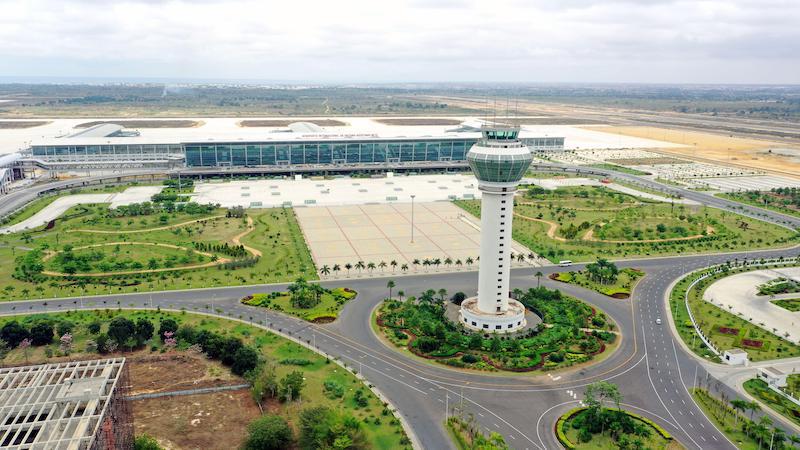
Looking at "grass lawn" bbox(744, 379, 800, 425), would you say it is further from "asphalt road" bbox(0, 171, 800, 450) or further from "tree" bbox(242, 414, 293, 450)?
"tree" bbox(242, 414, 293, 450)

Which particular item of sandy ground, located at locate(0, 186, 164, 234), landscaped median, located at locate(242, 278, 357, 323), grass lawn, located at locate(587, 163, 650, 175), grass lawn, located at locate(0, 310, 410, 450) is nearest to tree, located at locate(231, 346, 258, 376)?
grass lawn, located at locate(0, 310, 410, 450)

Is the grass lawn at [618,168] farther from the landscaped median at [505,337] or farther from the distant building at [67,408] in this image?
the distant building at [67,408]

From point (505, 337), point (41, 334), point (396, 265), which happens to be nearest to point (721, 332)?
point (505, 337)

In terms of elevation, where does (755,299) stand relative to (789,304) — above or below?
below

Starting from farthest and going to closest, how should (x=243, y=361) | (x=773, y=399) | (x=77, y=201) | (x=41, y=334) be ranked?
(x=77, y=201) → (x=41, y=334) → (x=243, y=361) → (x=773, y=399)

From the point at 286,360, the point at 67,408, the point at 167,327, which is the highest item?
the point at 67,408

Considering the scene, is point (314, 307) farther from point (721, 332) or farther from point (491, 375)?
point (721, 332)

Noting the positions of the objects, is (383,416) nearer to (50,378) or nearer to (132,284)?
(50,378)
